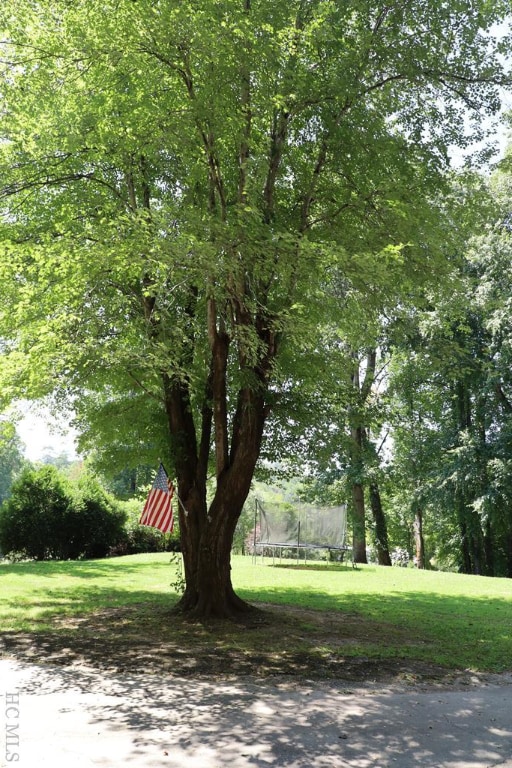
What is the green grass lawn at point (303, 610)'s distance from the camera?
950 centimetres

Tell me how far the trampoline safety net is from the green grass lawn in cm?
245

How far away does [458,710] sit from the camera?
649 cm

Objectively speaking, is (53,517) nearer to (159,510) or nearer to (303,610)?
(159,510)

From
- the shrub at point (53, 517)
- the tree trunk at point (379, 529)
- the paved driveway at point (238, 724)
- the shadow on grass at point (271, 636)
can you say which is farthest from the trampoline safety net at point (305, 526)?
the paved driveway at point (238, 724)

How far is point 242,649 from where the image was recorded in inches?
358

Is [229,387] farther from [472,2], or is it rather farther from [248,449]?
[472,2]

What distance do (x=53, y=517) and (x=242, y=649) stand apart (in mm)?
14684

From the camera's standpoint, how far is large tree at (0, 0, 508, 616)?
9.06 meters

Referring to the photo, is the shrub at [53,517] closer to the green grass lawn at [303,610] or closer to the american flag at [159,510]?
the green grass lawn at [303,610]

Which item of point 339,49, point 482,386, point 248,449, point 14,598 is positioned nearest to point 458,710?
point 248,449

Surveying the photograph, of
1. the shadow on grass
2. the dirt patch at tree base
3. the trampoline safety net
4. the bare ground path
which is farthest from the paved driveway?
the trampoline safety net

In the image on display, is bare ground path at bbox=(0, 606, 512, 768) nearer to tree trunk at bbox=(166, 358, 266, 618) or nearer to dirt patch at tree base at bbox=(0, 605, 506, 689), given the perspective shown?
dirt patch at tree base at bbox=(0, 605, 506, 689)

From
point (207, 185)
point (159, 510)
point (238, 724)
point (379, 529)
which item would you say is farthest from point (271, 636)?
point (379, 529)

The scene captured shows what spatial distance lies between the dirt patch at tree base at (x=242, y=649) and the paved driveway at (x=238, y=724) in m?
0.50
